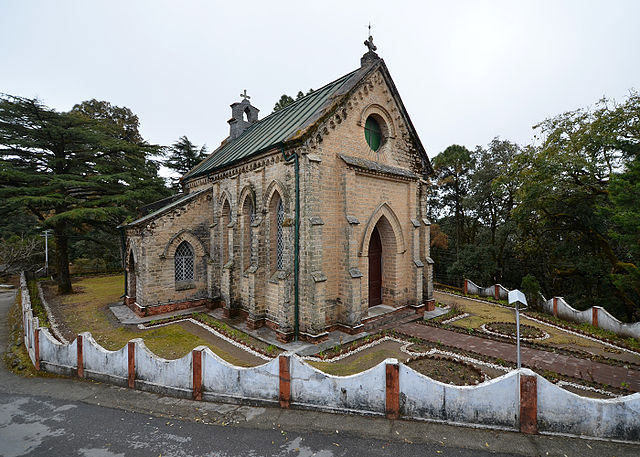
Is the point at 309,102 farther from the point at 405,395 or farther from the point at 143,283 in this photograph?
the point at 405,395

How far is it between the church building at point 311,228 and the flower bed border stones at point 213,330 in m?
0.93

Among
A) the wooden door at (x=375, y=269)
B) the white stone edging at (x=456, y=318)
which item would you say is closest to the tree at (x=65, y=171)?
the wooden door at (x=375, y=269)

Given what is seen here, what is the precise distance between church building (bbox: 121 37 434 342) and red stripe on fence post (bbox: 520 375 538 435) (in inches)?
222

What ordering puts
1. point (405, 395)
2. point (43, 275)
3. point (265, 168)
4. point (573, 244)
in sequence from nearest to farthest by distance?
1. point (405, 395)
2. point (265, 168)
3. point (573, 244)
4. point (43, 275)

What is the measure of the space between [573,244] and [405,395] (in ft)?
56.4

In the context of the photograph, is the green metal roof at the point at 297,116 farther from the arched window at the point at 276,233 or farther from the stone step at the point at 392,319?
the stone step at the point at 392,319

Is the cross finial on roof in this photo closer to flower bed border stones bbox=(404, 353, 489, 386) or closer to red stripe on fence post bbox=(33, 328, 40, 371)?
flower bed border stones bbox=(404, 353, 489, 386)

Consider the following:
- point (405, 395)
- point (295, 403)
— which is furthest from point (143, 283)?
point (405, 395)

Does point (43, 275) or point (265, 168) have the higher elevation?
point (265, 168)

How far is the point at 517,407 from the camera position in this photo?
5.08m

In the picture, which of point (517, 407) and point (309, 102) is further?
point (309, 102)

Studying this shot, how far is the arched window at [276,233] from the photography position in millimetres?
11277

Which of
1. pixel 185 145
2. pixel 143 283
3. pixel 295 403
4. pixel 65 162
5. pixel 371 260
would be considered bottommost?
pixel 295 403

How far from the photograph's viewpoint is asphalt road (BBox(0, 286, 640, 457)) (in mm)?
4773
